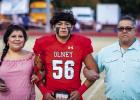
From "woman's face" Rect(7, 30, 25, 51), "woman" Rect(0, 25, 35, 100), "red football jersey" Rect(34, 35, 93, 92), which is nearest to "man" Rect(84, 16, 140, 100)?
"red football jersey" Rect(34, 35, 93, 92)

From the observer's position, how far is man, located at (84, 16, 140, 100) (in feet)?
17.7

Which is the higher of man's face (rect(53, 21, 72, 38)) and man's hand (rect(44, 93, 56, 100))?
man's face (rect(53, 21, 72, 38))

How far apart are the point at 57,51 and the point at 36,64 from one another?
0.25 meters

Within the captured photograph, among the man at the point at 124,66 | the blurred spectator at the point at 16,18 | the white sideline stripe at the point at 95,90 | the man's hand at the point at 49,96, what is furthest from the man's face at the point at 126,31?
the blurred spectator at the point at 16,18

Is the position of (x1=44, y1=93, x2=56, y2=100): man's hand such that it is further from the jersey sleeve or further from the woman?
the jersey sleeve

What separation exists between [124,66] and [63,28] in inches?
28.4

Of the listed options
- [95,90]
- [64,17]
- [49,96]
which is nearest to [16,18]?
[95,90]

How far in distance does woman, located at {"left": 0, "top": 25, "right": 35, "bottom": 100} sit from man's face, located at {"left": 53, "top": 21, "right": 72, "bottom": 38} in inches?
13.4

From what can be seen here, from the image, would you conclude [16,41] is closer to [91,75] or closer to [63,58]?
[63,58]

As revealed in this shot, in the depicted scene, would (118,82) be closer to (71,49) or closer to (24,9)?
(71,49)

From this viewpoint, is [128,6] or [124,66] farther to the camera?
[128,6]

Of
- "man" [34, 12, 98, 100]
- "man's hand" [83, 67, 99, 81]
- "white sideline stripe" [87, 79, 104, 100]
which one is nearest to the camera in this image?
"man's hand" [83, 67, 99, 81]

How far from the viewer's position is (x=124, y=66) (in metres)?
5.39

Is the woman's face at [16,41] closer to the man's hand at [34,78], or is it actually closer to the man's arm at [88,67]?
the man's hand at [34,78]
